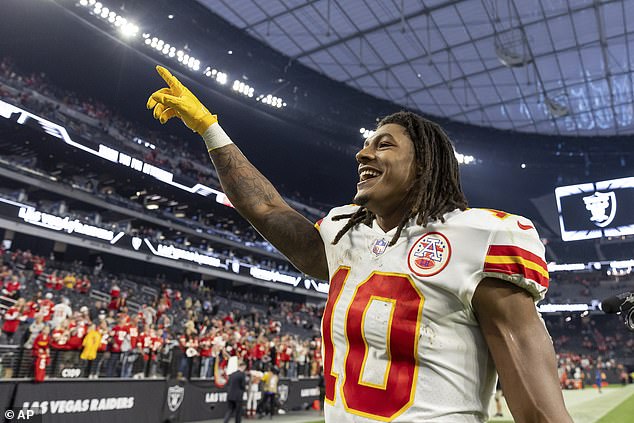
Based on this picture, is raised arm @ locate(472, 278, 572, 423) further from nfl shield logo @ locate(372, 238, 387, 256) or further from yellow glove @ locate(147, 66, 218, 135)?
yellow glove @ locate(147, 66, 218, 135)

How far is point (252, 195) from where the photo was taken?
2109mm

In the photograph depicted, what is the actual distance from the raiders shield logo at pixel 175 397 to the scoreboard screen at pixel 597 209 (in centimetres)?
2936

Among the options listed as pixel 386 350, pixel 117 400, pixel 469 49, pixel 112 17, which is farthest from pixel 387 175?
pixel 469 49

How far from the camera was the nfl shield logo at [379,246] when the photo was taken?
1675 mm

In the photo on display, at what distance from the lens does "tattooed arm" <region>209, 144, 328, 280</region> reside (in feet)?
6.53

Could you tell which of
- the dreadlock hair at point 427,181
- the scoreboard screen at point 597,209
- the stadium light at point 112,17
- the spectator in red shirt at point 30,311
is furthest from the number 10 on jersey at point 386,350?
the scoreboard screen at point 597,209

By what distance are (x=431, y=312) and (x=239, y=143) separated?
33335 millimetres

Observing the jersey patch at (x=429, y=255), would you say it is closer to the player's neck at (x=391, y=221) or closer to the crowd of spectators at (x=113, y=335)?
the player's neck at (x=391, y=221)

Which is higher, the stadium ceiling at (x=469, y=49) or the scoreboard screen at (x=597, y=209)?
the stadium ceiling at (x=469, y=49)

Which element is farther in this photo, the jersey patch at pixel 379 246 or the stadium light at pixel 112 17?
the stadium light at pixel 112 17

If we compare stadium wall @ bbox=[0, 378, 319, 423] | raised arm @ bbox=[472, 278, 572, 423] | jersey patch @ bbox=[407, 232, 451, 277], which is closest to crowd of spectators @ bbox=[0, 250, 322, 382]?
stadium wall @ bbox=[0, 378, 319, 423]

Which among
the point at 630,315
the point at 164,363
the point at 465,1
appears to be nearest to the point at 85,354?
the point at 164,363

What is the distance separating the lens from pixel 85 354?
34.2ft

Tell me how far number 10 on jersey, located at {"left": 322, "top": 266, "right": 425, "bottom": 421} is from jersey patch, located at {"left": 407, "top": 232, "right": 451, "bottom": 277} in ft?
0.17
